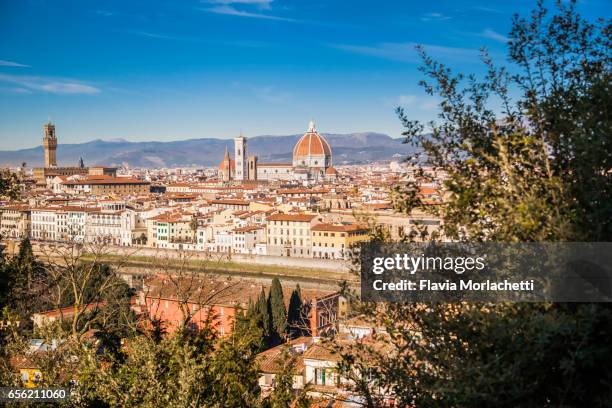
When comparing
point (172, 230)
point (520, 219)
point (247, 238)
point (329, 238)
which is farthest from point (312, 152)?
point (520, 219)

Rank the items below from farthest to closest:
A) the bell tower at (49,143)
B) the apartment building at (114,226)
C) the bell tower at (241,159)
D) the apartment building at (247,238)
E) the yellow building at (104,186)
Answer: the bell tower at (241,159)
the bell tower at (49,143)
the yellow building at (104,186)
the apartment building at (114,226)
the apartment building at (247,238)

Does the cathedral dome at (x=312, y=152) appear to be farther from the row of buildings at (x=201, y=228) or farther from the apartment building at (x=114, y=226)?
the apartment building at (x=114, y=226)

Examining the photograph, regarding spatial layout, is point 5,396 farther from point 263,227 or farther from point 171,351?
point 263,227

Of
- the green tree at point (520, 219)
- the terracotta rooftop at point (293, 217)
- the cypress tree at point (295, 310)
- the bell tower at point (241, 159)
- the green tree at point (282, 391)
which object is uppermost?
the bell tower at point (241, 159)

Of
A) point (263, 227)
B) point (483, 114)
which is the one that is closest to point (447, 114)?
point (483, 114)

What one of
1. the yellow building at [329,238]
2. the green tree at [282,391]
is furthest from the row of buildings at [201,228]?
the green tree at [282,391]

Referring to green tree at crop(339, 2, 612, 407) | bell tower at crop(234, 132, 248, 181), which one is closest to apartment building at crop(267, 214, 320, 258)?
green tree at crop(339, 2, 612, 407)

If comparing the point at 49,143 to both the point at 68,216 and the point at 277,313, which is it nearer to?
the point at 68,216

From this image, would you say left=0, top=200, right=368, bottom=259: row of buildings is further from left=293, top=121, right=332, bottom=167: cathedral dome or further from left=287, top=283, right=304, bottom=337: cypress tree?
left=293, top=121, right=332, bottom=167: cathedral dome
